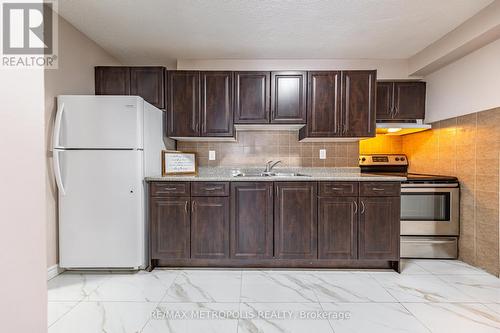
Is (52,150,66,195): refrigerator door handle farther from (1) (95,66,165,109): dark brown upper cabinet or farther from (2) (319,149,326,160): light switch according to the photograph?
(2) (319,149,326,160): light switch

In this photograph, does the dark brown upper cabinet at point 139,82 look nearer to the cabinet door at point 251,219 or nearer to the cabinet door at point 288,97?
the cabinet door at point 288,97

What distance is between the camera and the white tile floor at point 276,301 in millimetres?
1820

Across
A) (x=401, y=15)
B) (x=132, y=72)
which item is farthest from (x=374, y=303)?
(x=132, y=72)

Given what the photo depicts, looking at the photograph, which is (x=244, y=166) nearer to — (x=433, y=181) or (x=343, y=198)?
(x=343, y=198)

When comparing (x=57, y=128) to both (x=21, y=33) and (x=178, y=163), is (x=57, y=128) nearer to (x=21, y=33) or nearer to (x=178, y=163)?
(x=178, y=163)

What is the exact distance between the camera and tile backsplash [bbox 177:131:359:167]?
351 cm

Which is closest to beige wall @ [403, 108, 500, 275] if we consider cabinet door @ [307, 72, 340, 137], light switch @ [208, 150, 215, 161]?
cabinet door @ [307, 72, 340, 137]

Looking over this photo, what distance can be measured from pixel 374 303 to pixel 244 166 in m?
2.07

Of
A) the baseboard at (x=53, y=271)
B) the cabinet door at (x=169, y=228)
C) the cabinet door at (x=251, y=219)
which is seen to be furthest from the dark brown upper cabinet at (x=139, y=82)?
the baseboard at (x=53, y=271)

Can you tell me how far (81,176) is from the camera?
2.50 m

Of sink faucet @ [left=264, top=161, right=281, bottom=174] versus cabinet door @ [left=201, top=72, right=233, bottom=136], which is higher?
cabinet door @ [left=201, top=72, right=233, bottom=136]

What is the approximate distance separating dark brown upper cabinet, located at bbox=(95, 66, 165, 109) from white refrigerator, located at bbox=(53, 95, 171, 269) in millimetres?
595

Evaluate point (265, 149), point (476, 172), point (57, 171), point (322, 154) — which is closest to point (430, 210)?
point (476, 172)

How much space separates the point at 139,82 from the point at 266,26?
5.22ft
